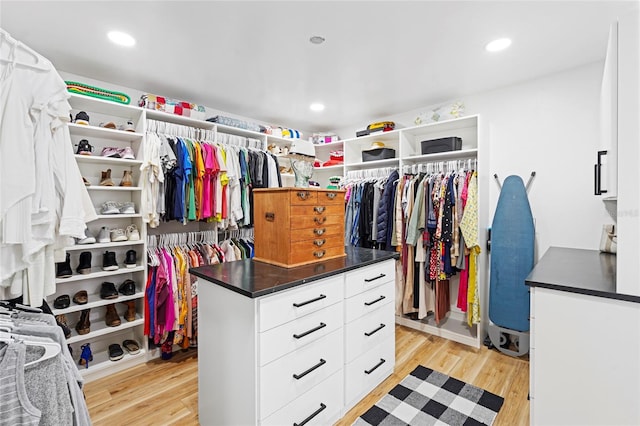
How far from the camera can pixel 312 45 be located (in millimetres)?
2137

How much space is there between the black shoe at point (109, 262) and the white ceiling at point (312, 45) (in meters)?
1.49

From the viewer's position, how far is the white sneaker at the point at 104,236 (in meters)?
2.46

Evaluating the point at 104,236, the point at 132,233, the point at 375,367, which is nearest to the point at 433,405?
the point at 375,367

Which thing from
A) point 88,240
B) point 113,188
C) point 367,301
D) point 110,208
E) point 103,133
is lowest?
point 367,301

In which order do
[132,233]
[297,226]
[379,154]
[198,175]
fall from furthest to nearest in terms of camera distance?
[379,154], [198,175], [132,233], [297,226]

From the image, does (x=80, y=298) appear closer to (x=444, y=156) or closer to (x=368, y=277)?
(x=368, y=277)

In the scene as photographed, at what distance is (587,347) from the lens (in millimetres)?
1370

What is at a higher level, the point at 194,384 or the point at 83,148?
the point at 83,148

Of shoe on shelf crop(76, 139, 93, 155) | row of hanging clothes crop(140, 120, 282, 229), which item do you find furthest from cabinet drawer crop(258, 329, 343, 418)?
shoe on shelf crop(76, 139, 93, 155)

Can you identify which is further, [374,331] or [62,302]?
[62,302]

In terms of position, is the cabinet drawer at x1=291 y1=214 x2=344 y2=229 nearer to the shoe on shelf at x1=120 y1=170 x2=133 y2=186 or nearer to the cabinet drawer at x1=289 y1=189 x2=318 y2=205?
the cabinet drawer at x1=289 y1=189 x2=318 y2=205

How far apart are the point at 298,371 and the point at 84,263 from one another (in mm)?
1968

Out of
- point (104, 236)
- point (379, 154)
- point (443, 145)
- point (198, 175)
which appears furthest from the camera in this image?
point (379, 154)

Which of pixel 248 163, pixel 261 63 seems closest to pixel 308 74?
pixel 261 63
